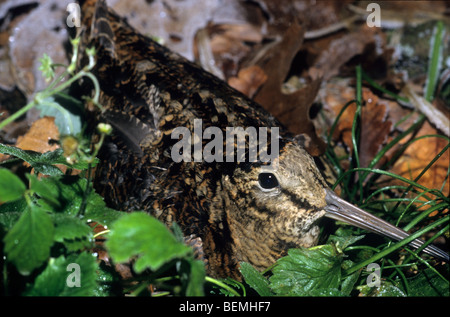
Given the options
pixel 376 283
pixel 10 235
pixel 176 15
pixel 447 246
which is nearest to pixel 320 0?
pixel 176 15

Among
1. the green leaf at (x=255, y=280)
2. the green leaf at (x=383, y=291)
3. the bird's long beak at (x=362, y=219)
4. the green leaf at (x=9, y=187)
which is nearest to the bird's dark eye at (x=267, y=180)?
the bird's long beak at (x=362, y=219)

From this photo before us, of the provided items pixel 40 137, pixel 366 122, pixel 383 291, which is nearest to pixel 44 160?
pixel 40 137

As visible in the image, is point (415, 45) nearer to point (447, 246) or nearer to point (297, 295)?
point (447, 246)

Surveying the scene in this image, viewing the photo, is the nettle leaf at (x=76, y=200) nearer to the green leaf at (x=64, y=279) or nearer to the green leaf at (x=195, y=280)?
the green leaf at (x=64, y=279)

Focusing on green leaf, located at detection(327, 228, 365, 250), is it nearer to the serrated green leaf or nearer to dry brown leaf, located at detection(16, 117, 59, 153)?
the serrated green leaf

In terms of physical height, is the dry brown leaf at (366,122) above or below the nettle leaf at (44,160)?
above

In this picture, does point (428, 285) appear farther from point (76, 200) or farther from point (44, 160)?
point (44, 160)
